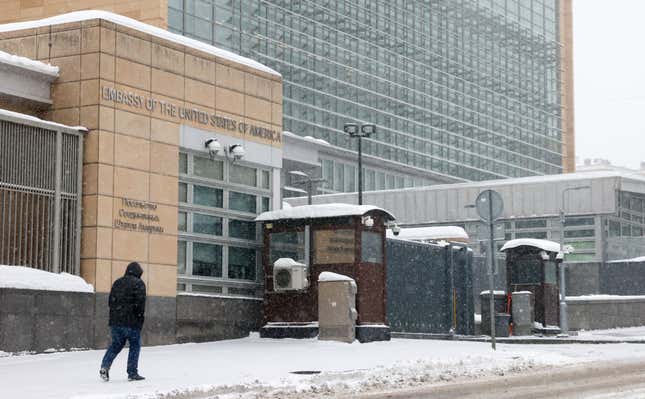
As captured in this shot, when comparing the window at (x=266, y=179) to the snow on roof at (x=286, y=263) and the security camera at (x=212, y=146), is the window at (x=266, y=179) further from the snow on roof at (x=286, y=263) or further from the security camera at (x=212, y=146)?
the snow on roof at (x=286, y=263)

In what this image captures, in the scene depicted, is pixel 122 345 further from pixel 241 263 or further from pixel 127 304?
pixel 241 263

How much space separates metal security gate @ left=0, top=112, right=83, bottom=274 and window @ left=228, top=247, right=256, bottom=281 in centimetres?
488

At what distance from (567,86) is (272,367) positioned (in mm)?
105845

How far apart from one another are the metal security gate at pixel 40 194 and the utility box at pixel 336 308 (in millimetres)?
5366

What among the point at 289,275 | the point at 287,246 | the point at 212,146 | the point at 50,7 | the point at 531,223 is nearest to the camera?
the point at 212,146

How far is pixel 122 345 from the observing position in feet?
52.3

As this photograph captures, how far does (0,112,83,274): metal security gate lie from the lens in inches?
843

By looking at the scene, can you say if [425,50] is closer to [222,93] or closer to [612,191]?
[612,191]

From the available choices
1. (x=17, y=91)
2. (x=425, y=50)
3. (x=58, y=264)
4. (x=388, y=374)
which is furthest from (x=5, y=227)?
(x=425, y=50)

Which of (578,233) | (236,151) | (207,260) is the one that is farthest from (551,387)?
(578,233)

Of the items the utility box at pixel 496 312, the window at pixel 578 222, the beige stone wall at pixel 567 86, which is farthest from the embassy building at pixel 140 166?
the beige stone wall at pixel 567 86

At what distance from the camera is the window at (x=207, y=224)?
25.6 metres

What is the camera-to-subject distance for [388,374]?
16.2 meters

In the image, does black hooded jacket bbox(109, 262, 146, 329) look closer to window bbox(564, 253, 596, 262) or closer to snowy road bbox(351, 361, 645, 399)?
snowy road bbox(351, 361, 645, 399)
